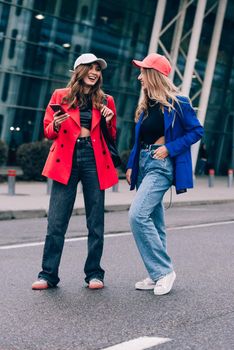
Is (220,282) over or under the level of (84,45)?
under

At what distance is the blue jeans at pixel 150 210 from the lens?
670 centimetres

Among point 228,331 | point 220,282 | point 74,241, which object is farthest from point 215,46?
point 228,331

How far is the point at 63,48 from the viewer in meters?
31.8

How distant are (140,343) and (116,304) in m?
1.29

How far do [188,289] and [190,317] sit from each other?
1223 mm

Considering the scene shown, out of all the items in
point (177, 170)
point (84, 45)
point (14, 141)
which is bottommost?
point (14, 141)

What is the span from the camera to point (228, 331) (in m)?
5.53

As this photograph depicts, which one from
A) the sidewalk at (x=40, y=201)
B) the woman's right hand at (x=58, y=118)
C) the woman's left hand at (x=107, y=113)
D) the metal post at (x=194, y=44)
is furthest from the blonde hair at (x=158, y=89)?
the metal post at (x=194, y=44)

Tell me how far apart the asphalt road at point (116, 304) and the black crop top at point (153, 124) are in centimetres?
134

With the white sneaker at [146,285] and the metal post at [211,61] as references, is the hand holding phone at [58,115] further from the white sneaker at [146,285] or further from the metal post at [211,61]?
the metal post at [211,61]

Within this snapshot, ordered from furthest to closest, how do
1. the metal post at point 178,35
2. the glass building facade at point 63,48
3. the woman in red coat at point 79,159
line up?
the metal post at point 178,35 → the glass building facade at point 63,48 → the woman in red coat at point 79,159

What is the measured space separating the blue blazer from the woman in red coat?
1.26ft

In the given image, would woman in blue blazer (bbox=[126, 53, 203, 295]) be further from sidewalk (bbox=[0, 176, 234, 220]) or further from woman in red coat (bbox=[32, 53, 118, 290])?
sidewalk (bbox=[0, 176, 234, 220])

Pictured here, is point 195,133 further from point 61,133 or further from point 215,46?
point 215,46
